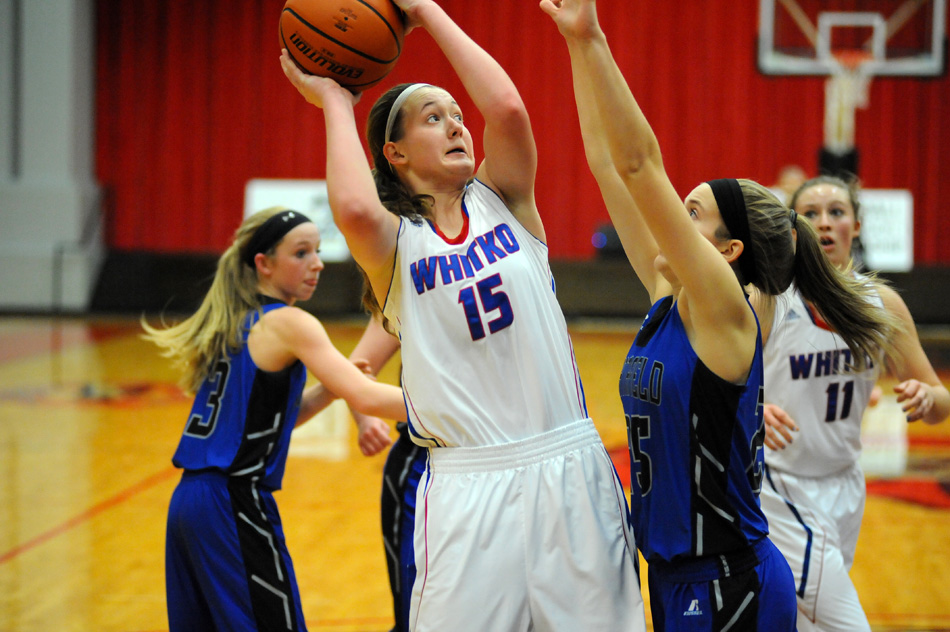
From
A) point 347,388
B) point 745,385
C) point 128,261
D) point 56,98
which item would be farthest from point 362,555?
point 56,98

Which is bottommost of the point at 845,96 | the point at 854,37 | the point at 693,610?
the point at 693,610

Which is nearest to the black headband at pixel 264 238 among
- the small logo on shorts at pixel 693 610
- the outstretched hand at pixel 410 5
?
the outstretched hand at pixel 410 5

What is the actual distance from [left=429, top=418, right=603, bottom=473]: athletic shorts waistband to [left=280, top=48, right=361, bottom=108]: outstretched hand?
915mm

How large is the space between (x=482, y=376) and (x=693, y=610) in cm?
70

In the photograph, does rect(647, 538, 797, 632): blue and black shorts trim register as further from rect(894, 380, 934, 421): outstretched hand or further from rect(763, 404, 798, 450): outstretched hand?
rect(894, 380, 934, 421): outstretched hand

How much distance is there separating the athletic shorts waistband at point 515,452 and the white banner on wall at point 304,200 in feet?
Result: 40.5

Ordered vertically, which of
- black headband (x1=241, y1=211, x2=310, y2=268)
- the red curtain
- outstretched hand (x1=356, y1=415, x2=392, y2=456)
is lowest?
outstretched hand (x1=356, y1=415, x2=392, y2=456)

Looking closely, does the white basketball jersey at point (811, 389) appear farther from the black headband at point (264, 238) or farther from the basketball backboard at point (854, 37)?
the basketball backboard at point (854, 37)

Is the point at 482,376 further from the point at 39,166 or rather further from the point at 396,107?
the point at 39,166

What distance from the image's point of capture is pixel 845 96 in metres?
14.4

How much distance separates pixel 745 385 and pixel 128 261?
48.8ft

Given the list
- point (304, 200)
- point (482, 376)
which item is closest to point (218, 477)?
point (482, 376)

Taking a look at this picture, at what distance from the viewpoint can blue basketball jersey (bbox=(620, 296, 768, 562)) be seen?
84.0 inches


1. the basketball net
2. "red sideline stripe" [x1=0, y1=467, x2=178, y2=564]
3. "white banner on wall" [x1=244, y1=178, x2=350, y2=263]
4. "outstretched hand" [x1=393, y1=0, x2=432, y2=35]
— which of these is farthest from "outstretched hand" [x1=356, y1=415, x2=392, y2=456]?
the basketball net
